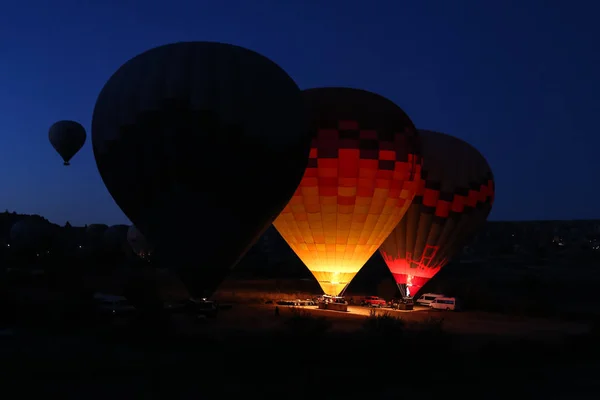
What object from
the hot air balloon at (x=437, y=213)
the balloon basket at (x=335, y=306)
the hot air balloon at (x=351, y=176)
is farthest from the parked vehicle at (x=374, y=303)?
the hot air balloon at (x=351, y=176)

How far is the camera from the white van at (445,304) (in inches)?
1172

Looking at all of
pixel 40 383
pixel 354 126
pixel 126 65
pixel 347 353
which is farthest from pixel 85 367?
pixel 354 126

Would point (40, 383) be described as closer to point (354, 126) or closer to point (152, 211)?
point (152, 211)

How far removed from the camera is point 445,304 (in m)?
29.9

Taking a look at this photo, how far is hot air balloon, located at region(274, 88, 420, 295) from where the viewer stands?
25.1m

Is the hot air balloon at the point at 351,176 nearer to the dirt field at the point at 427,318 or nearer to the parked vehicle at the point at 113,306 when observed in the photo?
the dirt field at the point at 427,318

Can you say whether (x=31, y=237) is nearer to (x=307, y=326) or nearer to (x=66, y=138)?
(x=66, y=138)

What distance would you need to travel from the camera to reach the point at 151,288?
2639 cm

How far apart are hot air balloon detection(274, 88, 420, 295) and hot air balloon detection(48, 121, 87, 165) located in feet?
77.9

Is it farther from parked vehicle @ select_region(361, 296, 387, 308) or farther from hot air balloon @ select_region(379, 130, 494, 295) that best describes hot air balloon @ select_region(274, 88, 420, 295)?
parked vehicle @ select_region(361, 296, 387, 308)

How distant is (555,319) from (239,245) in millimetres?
16463

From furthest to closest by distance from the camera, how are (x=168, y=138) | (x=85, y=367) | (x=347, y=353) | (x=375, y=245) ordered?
1. (x=375, y=245)
2. (x=168, y=138)
3. (x=347, y=353)
4. (x=85, y=367)

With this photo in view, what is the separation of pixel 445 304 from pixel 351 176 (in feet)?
30.6

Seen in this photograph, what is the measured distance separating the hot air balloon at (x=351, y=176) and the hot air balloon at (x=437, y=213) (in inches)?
105
